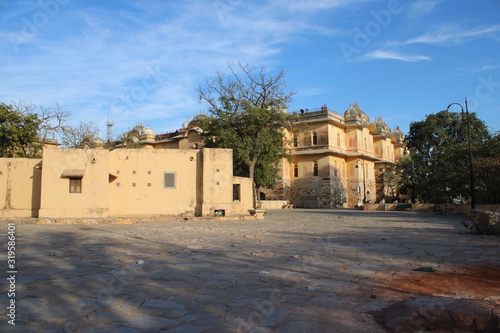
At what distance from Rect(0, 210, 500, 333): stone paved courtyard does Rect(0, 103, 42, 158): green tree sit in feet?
66.2

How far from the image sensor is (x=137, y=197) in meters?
22.2

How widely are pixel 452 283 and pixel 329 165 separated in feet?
126

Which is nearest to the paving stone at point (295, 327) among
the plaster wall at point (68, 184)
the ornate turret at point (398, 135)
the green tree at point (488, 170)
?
the plaster wall at point (68, 184)

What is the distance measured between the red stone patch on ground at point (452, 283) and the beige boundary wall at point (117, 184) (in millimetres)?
16802

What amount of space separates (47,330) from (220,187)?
1877cm

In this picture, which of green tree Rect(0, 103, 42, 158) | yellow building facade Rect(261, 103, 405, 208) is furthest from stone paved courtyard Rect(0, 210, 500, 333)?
yellow building facade Rect(261, 103, 405, 208)

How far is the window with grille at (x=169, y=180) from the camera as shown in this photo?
22578 mm

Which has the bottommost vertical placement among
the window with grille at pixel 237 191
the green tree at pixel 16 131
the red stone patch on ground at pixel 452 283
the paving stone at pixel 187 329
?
the paving stone at pixel 187 329

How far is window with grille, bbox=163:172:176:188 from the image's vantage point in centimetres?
2258

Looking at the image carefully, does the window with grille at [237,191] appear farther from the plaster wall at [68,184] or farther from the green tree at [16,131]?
the green tree at [16,131]

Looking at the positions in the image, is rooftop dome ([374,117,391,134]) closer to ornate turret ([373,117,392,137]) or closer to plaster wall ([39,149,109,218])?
ornate turret ([373,117,392,137])

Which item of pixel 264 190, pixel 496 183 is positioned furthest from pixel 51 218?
pixel 264 190

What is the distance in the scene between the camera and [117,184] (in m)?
22.1

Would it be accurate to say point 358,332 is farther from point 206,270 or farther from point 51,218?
point 51,218
